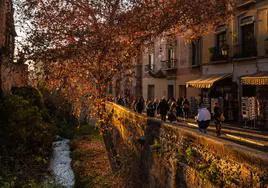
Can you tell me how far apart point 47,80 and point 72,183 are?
17.0 feet

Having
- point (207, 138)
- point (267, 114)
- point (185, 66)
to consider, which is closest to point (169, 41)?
point (267, 114)

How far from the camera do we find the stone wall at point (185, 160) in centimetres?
468

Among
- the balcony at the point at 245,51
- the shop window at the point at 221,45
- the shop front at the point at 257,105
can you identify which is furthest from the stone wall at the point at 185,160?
the shop window at the point at 221,45

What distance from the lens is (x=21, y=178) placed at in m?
13.6

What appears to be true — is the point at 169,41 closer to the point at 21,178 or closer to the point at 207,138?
the point at 21,178

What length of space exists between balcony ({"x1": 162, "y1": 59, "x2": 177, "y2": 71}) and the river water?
10.7 meters

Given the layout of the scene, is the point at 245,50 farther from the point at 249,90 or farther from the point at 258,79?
the point at 258,79

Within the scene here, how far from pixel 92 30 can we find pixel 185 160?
751 cm

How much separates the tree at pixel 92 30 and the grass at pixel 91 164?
2955mm

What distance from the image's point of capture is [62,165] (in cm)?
2052

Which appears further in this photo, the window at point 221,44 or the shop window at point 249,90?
the window at point 221,44

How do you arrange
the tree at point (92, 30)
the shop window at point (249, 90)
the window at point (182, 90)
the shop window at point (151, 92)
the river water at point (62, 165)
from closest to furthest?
1. the tree at point (92, 30)
2. the river water at point (62, 165)
3. the shop window at point (249, 90)
4. the window at point (182, 90)
5. the shop window at point (151, 92)

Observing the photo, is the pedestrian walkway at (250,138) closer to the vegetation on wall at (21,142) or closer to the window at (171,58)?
the vegetation on wall at (21,142)

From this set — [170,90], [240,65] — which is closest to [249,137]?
[240,65]
